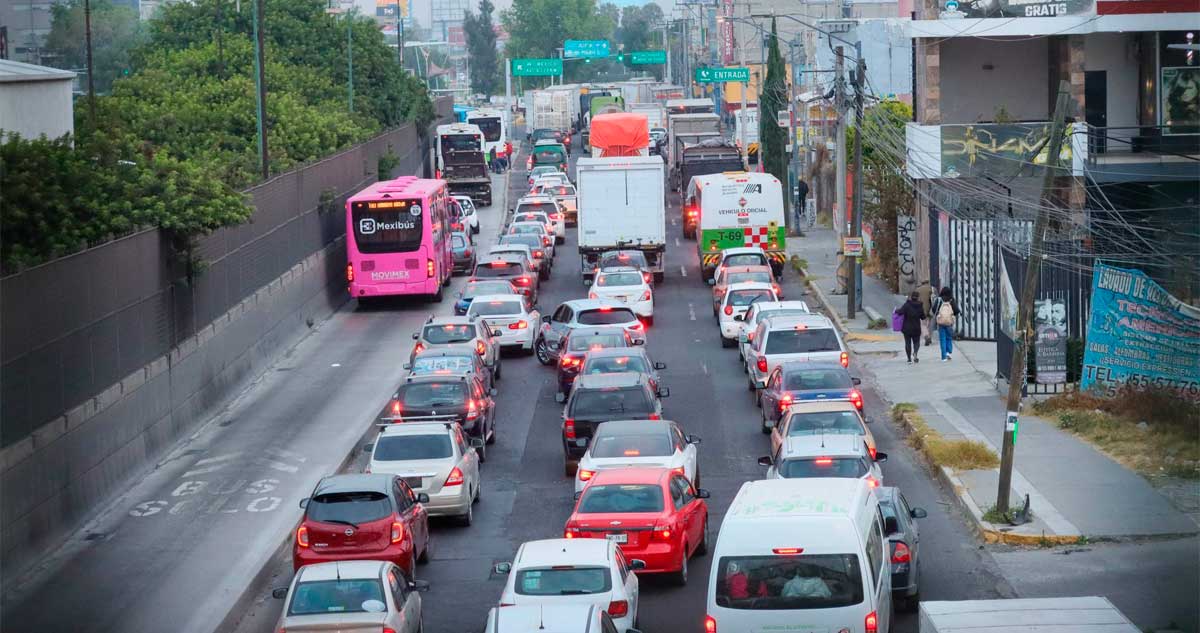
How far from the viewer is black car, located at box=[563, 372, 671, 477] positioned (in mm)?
25141

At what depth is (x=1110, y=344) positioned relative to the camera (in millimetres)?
28531

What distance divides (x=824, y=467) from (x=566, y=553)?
19.5ft

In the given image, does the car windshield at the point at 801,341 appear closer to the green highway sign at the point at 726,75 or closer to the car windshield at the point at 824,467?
the car windshield at the point at 824,467

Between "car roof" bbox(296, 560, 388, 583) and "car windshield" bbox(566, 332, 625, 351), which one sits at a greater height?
"car windshield" bbox(566, 332, 625, 351)

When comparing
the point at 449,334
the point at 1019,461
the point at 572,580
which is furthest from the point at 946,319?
the point at 572,580

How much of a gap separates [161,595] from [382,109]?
62.8 meters

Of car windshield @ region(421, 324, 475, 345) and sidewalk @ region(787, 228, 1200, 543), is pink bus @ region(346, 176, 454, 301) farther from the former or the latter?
sidewalk @ region(787, 228, 1200, 543)

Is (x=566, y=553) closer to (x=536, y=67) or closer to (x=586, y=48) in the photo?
(x=536, y=67)

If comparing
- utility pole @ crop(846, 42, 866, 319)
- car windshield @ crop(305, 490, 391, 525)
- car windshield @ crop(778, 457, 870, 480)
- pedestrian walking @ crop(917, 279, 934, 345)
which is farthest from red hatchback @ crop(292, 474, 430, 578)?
utility pole @ crop(846, 42, 866, 319)

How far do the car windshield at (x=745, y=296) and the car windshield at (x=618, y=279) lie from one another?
425 centimetres

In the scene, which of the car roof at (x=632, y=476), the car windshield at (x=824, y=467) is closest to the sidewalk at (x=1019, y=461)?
the car windshield at (x=824, y=467)

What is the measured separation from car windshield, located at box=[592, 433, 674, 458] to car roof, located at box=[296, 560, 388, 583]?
274 inches

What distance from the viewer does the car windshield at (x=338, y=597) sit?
15.1 metres

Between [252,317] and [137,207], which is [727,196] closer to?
[252,317]
